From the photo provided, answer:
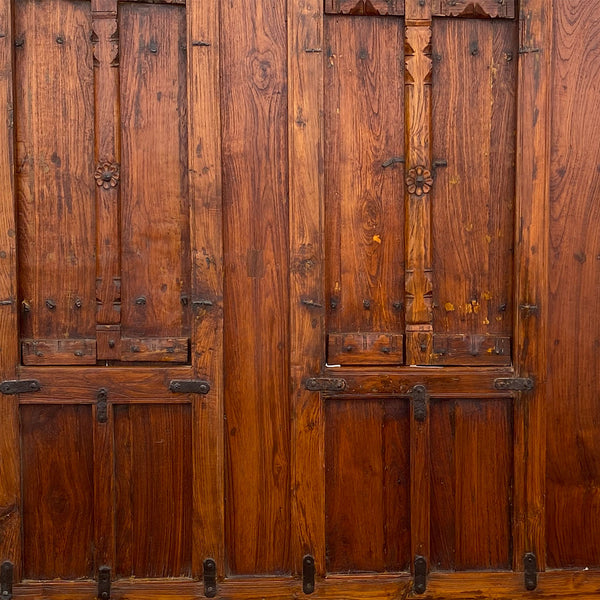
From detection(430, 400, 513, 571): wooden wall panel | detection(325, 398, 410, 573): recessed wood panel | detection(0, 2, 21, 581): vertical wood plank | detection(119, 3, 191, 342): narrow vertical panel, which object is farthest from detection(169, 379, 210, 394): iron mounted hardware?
detection(430, 400, 513, 571): wooden wall panel

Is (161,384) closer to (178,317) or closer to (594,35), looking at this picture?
(178,317)

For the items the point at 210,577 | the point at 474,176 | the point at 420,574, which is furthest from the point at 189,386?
the point at 474,176

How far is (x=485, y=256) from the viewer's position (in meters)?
2.32

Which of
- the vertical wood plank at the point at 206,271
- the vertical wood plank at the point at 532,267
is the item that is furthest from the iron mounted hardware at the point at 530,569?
the vertical wood plank at the point at 206,271

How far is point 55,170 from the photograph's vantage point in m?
2.27

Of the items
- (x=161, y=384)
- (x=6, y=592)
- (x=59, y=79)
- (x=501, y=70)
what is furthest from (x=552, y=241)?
(x=6, y=592)

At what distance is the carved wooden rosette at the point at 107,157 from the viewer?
2.23 meters

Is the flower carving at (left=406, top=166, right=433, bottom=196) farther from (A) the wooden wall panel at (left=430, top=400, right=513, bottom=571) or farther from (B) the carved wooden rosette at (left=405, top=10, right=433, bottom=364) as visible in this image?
(A) the wooden wall panel at (left=430, top=400, right=513, bottom=571)

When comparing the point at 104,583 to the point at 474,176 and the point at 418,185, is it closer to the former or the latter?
the point at 418,185

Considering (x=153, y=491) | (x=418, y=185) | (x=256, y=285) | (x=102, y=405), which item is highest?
(x=418, y=185)

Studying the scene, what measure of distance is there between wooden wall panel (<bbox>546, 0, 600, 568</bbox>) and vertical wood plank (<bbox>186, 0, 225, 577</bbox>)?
4.00ft

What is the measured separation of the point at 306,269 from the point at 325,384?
16.6 inches

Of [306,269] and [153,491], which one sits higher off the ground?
[306,269]

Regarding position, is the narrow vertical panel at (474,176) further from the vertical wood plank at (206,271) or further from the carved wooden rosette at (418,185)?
the vertical wood plank at (206,271)
